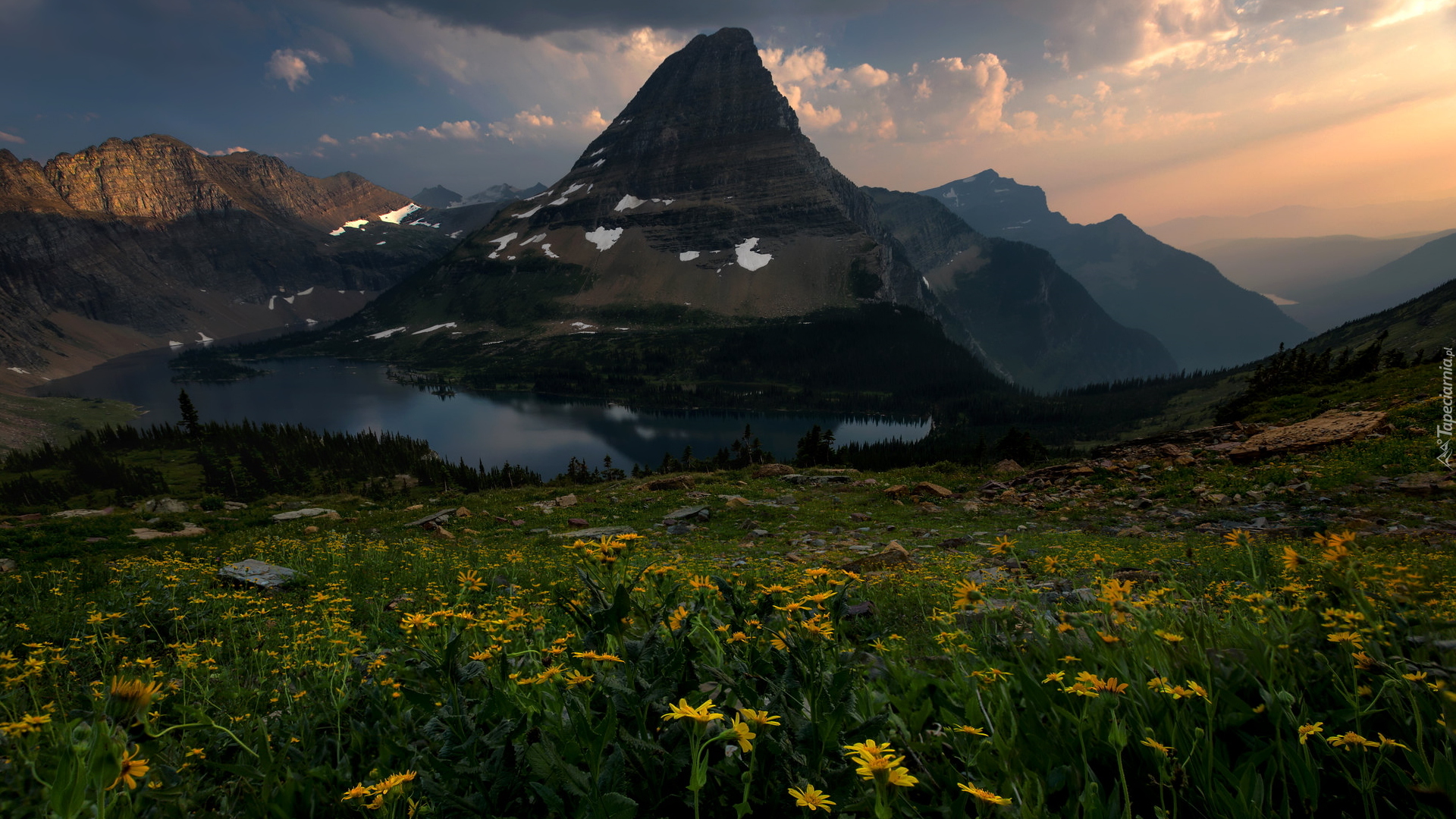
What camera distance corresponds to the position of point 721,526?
1752cm

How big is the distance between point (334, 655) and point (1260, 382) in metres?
55.7

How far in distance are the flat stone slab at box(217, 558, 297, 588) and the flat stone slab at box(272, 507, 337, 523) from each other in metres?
13.1

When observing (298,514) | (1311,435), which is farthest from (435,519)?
(1311,435)

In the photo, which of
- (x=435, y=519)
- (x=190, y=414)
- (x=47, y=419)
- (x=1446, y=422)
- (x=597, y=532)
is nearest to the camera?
(x=1446, y=422)

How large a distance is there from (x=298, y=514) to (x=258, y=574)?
16096 millimetres

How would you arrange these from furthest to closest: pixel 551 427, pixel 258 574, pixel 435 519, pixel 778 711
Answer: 1. pixel 551 427
2. pixel 435 519
3. pixel 258 574
4. pixel 778 711

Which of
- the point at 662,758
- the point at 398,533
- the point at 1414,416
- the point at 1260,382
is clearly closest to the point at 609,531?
the point at 398,533

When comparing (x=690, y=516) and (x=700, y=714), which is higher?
(x=700, y=714)

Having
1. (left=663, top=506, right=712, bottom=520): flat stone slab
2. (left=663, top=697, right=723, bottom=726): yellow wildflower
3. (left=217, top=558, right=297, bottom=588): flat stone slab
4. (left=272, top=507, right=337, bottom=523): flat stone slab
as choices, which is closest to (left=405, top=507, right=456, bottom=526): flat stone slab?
(left=272, top=507, right=337, bottom=523): flat stone slab

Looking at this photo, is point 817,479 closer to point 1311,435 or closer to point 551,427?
point 1311,435

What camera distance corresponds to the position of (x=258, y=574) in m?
8.41

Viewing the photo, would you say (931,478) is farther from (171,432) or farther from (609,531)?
(171,432)

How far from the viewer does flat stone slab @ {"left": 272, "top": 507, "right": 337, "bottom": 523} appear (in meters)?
20.4

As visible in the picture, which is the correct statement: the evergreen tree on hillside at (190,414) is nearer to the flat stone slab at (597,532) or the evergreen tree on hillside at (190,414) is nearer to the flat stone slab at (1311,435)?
the flat stone slab at (597,532)
